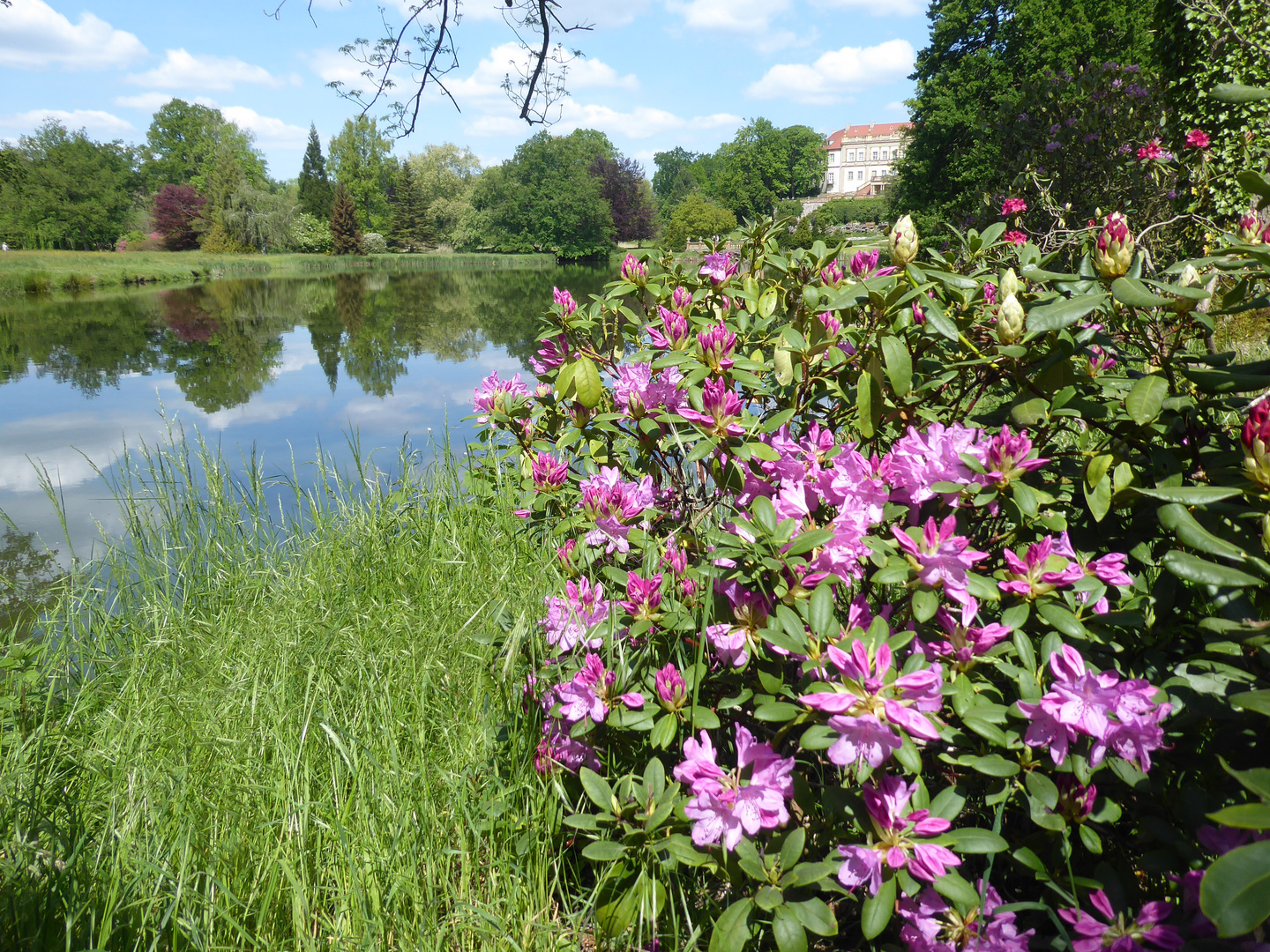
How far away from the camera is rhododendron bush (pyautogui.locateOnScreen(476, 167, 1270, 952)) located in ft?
3.15

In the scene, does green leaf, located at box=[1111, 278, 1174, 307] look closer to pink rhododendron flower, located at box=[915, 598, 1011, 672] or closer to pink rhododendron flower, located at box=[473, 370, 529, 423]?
pink rhododendron flower, located at box=[915, 598, 1011, 672]

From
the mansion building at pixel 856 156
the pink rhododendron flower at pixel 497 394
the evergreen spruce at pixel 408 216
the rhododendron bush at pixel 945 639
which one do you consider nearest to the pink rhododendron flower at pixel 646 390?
the rhododendron bush at pixel 945 639

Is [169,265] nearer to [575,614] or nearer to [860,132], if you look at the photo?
[575,614]

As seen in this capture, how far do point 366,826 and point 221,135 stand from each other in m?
62.6

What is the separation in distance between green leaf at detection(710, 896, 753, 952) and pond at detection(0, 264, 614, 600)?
2.68 m

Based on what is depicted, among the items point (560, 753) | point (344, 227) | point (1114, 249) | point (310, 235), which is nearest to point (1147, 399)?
point (1114, 249)

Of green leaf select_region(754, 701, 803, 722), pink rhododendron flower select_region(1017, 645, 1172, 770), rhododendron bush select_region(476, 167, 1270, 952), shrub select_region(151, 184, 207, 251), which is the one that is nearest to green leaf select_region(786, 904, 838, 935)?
rhododendron bush select_region(476, 167, 1270, 952)

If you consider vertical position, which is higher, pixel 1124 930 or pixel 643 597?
pixel 643 597

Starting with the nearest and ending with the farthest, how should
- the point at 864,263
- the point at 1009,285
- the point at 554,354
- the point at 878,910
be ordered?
the point at 878,910, the point at 1009,285, the point at 864,263, the point at 554,354

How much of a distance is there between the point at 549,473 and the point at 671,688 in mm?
735

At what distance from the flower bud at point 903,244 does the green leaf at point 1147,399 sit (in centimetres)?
47

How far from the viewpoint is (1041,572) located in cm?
108

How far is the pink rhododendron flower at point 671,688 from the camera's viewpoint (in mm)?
1261

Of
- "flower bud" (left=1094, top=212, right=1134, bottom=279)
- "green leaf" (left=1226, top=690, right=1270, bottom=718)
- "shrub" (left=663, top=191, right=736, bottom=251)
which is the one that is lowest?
"green leaf" (left=1226, top=690, right=1270, bottom=718)
